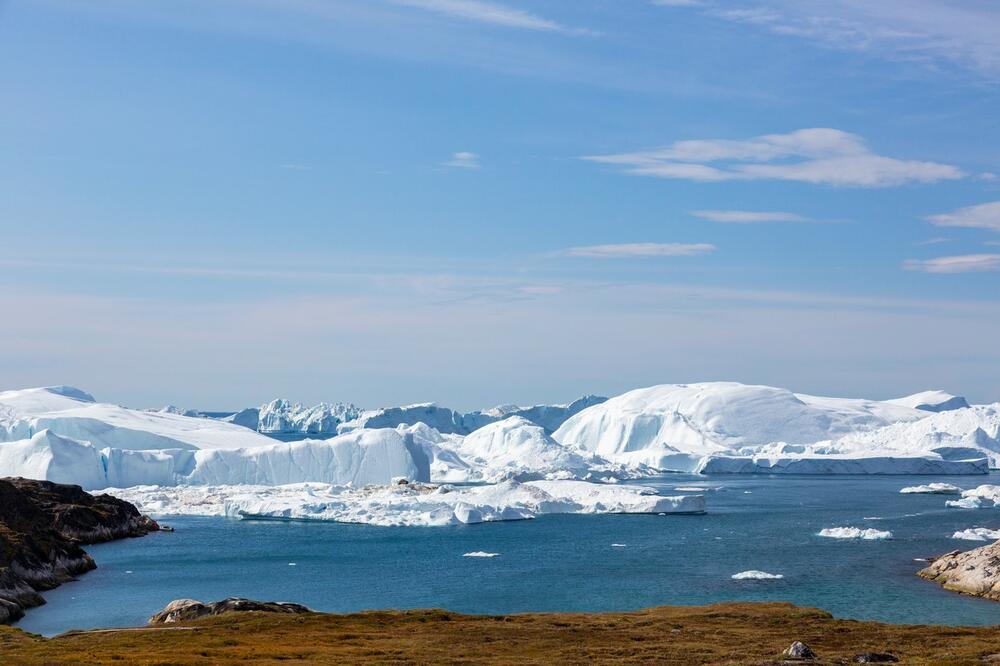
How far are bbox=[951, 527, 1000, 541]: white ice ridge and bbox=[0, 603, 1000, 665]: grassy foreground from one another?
92.0ft

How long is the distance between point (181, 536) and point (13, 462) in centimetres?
2432

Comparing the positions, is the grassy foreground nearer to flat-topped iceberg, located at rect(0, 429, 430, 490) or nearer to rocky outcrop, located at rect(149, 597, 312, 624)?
rocky outcrop, located at rect(149, 597, 312, 624)

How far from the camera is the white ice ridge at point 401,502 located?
76.7 metres

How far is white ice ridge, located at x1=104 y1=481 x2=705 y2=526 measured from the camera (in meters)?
76.7

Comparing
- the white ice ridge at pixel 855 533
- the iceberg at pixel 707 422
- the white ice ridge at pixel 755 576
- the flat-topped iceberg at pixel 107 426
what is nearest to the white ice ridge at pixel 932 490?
the white ice ridge at pixel 855 533

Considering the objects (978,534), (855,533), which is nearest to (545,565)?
(855,533)

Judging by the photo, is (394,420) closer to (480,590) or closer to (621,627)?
(480,590)

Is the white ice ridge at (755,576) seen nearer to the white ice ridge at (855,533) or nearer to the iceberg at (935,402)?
the white ice ridge at (855,533)

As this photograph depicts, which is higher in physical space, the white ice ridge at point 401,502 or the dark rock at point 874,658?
the white ice ridge at point 401,502

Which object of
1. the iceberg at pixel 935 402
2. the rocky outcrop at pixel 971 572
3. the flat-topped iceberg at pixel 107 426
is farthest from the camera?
the iceberg at pixel 935 402

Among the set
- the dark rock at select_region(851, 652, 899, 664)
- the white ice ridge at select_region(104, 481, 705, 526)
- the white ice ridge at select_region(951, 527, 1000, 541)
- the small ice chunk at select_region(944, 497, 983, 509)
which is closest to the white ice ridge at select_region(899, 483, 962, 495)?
the small ice chunk at select_region(944, 497, 983, 509)

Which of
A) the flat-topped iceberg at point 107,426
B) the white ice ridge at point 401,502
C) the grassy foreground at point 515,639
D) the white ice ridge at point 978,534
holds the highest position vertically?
the flat-topped iceberg at point 107,426

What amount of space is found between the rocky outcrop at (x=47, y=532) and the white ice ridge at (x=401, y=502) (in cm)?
1031

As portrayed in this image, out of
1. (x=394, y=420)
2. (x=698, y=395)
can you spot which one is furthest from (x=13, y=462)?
(x=698, y=395)
